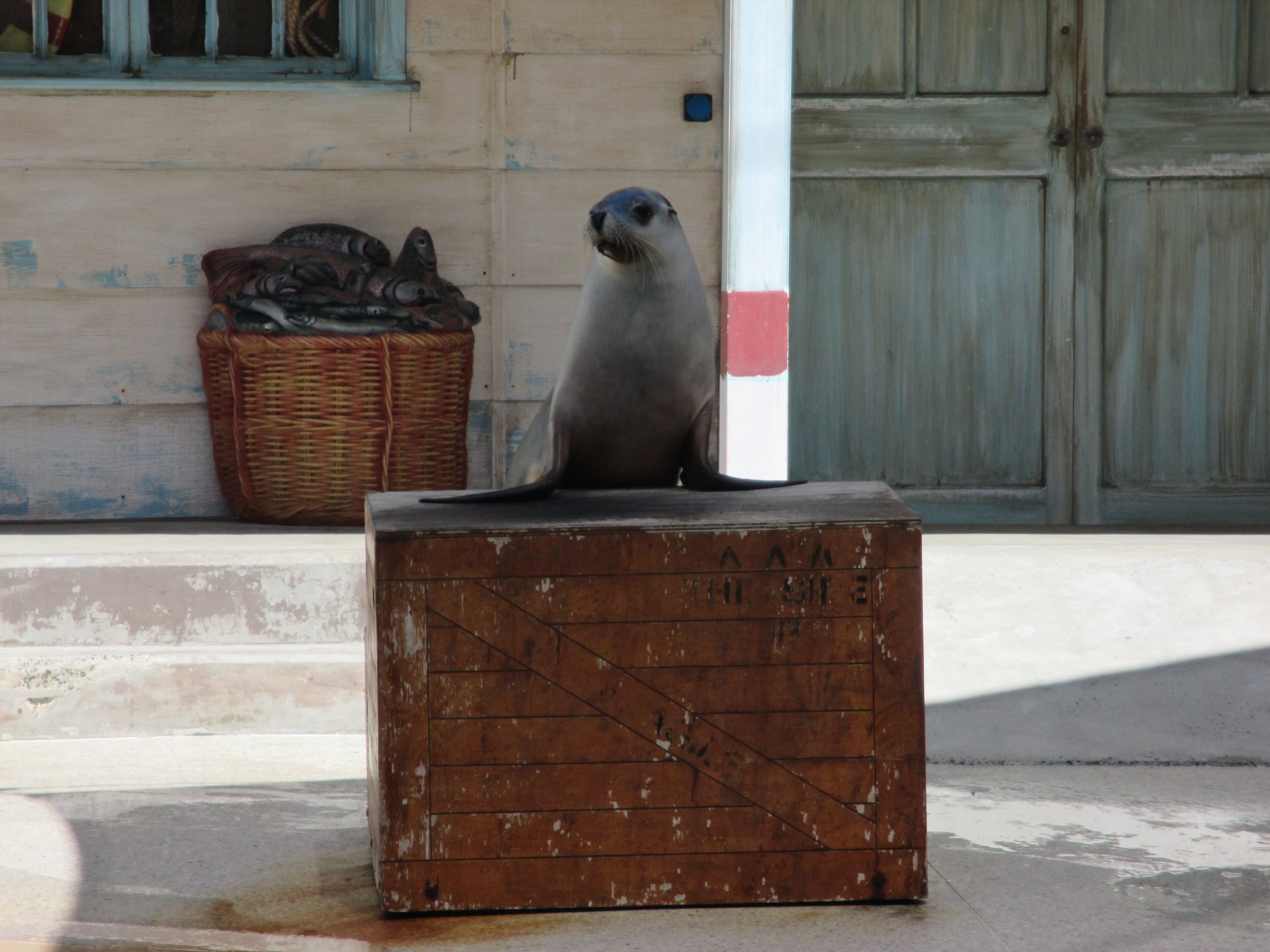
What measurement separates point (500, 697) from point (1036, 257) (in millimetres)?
3153

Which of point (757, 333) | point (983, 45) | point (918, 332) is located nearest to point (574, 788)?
point (757, 333)

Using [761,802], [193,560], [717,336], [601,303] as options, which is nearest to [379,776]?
[761,802]

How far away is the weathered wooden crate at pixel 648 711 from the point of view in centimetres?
209

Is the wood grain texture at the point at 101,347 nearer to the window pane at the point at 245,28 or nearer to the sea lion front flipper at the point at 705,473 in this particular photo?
the window pane at the point at 245,28

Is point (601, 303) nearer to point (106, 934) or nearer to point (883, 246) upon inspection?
point (106, 934)

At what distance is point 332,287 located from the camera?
4.20m

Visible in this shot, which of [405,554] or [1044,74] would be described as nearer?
A: [405,554]

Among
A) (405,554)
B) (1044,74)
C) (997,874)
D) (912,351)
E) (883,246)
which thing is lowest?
(997,874)

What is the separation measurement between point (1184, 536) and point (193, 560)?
2791 mm

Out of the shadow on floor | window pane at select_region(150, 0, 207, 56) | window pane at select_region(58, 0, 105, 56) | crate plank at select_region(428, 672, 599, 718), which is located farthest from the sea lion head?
window pane at select_region(58, 0, 105, 56)

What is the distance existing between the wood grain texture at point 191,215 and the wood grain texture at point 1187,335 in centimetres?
213

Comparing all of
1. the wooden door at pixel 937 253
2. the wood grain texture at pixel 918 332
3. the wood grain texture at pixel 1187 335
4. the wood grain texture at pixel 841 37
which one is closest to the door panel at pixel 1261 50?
the wood grain texture at pixel 1187 335

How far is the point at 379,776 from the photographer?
6.89ft

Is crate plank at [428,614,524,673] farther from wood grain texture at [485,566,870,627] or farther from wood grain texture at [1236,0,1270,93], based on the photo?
wood grain texture at [1236,0,1270,93]
